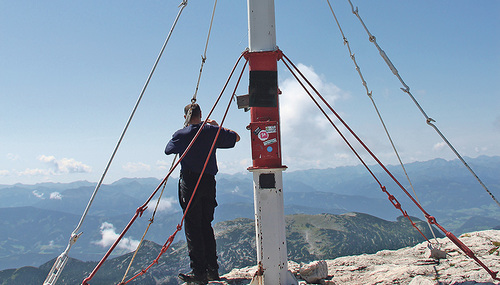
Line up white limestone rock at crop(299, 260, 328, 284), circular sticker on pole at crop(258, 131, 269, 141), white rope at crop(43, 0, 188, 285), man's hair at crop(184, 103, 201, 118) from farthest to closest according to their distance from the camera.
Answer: white limestone rock at crop(299, 260, 328, 284) < man's hair at crop(184, 103, 201, 118) < circular sticker on pole at crop(258, 131, 269, 141) < white rope at crop(43, 0, 188, 285)

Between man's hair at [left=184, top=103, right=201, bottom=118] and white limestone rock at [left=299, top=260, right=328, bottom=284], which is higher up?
man's hair at [left=184, top=103, right=201, bottom=118]

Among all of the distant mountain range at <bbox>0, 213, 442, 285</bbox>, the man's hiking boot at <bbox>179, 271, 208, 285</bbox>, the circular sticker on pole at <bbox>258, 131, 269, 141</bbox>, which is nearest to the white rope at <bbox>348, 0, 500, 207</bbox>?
the circular sticker on pole at <bbox>258, 131, 269, 141</bbox>

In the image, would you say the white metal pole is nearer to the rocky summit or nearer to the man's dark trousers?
the man's dark trousers

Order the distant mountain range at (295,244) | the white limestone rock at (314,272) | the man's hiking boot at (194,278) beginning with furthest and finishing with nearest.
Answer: the distant mountain range at (295,244) → the white limestone rock at (314,272) → the man's hiking boot at (194,278)

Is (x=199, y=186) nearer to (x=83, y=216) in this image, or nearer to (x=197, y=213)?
(x=197, y=213)

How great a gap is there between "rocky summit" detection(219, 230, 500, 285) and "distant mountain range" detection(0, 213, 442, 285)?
381 ft

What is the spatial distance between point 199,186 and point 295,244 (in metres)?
139

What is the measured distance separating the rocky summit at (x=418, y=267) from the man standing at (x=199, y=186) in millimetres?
1050

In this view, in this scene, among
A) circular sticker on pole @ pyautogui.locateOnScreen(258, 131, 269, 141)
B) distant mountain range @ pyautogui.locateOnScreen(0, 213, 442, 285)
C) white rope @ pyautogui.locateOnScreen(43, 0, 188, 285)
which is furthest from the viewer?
distant mountain range @ pyautogui.locateOnScreen(0, 213, 442, 285)

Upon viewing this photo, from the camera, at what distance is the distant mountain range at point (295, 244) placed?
5133 inches

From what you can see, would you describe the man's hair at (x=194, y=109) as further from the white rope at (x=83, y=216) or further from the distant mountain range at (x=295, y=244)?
the distant mountain range at (x=295, y=244)

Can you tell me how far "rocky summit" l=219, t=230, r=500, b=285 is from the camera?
17.8 ft

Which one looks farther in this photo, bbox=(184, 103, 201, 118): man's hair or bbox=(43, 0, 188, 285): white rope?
bbox=(184, 103, 201, 118): man's hair

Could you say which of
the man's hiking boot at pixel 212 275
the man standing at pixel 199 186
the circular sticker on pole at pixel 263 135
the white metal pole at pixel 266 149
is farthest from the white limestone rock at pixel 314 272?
the circular sticker on pole at pixel 263 135
